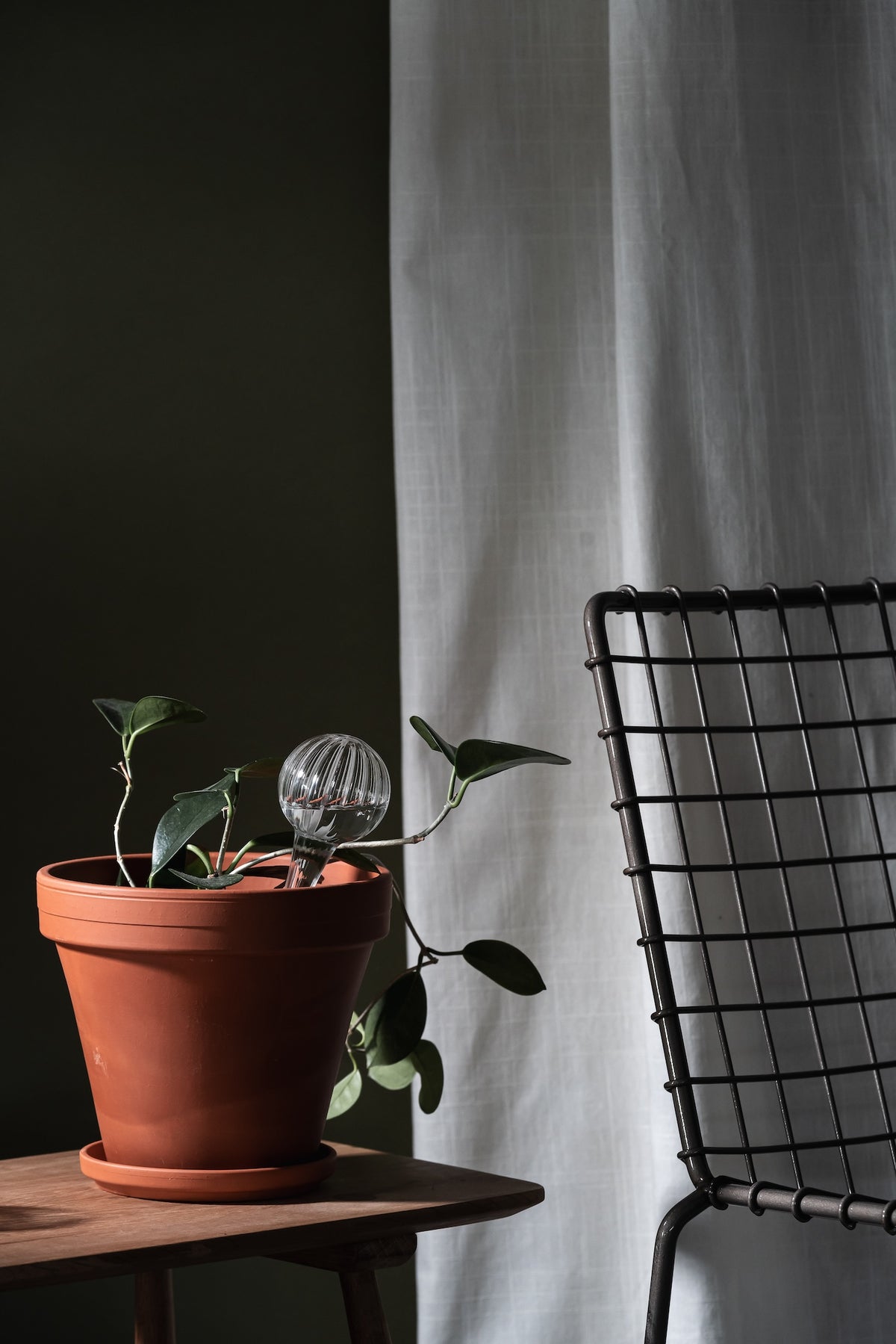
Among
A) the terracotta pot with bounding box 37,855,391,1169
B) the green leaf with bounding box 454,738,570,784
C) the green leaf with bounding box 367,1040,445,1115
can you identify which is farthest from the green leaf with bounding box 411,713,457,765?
the green leaf with bounding box 367,1040,445,1115

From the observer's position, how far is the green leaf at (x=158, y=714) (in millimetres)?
846

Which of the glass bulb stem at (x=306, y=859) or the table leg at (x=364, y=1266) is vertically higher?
the glass bulb stem at (x=306, y=859)

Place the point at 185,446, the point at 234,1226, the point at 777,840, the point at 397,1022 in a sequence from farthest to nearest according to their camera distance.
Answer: the point at 185,446 < the point at 777,840 < the point at 397,1022 < the point at 234,1226

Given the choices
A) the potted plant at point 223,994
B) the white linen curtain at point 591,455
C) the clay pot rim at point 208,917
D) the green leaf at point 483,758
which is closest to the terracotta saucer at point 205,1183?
the potted plant at point 223,994

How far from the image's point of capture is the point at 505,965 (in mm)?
921

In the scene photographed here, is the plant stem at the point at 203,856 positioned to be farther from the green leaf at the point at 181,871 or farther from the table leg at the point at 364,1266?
the table leg at the point at 364,1266

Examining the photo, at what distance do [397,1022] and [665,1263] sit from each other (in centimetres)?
27

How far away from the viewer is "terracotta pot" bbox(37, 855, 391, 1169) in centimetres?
74

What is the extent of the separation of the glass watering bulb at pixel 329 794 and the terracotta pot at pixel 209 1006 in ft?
0.14

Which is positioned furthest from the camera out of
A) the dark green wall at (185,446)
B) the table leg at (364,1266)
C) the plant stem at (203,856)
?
the dark green wall at (185,446)

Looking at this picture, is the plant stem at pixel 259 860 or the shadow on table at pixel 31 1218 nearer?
the shadow on table at pixel 31 1218

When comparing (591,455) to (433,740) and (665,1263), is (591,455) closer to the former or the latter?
(433,740)

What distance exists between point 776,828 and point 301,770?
1.55 feet

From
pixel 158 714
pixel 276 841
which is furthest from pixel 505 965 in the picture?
pixel 158 714
